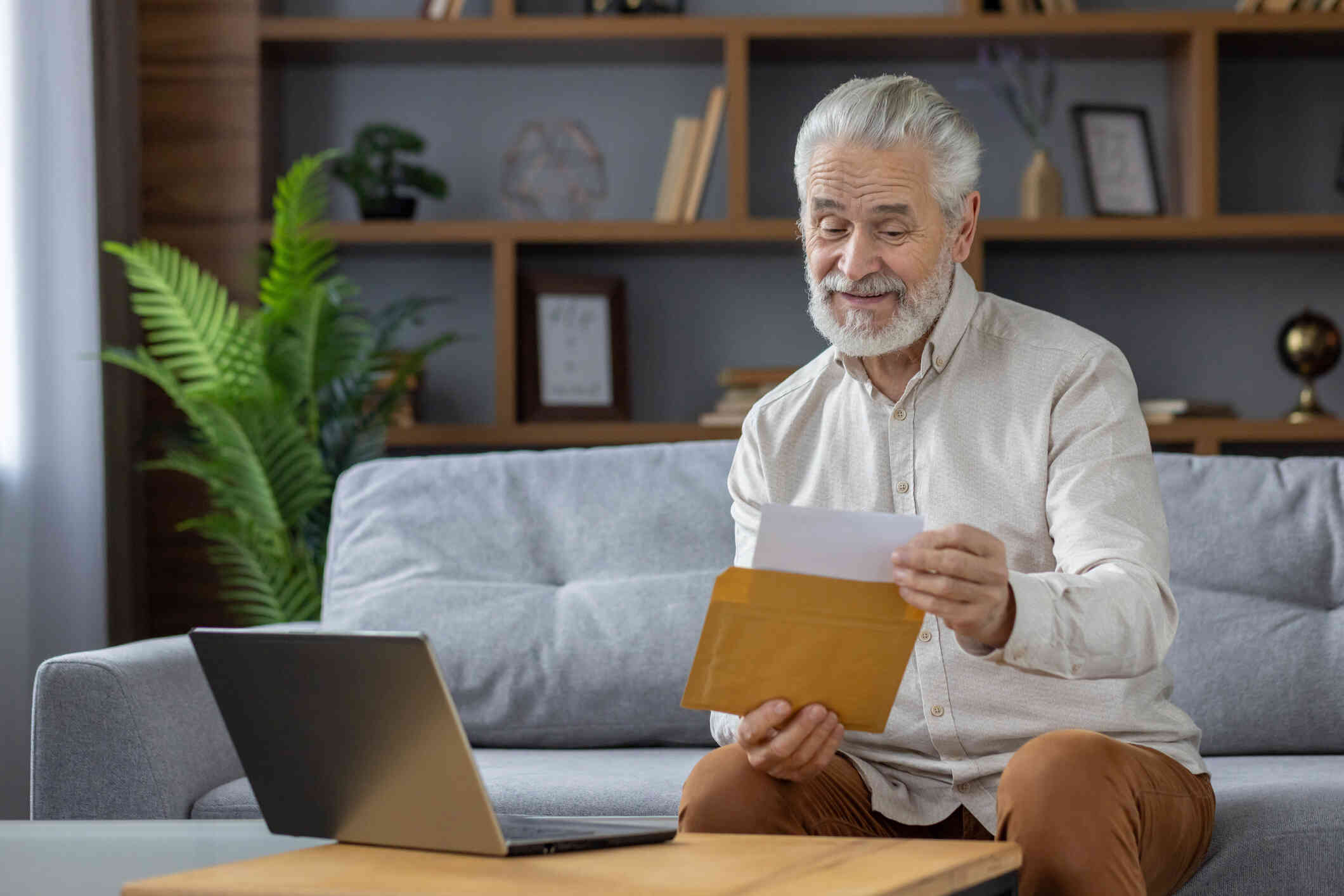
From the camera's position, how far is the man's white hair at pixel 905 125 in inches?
58.3

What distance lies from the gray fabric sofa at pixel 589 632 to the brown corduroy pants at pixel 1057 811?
11.5 inches

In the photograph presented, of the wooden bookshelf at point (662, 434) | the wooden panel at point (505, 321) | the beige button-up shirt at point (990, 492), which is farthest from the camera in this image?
the wooden panel at point (505, 321)

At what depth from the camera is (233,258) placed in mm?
3273

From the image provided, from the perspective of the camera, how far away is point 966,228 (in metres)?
1.58

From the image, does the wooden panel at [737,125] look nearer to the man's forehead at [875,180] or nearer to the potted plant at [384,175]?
the potted plant at [384,175]

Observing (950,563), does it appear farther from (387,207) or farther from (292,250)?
(387,207)

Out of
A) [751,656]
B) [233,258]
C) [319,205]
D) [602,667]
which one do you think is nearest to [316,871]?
[751,656]

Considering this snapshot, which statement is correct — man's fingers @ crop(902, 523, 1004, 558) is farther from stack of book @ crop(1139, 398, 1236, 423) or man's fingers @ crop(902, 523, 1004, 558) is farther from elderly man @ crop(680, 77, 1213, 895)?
stack of book @ crop(1139, 398, 1236, 423)

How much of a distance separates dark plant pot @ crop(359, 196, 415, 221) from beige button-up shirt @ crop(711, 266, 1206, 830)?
1809mm

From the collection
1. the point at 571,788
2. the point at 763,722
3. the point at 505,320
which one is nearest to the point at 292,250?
the point at 505,320

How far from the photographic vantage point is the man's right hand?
4.03ft

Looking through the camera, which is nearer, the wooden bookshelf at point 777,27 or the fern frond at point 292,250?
the fern frond at point 292,250

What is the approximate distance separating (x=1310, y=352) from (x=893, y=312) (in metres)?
2.01

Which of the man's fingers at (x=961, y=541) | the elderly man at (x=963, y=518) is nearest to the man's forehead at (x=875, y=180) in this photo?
the elderly man at (x=963, y=518)
